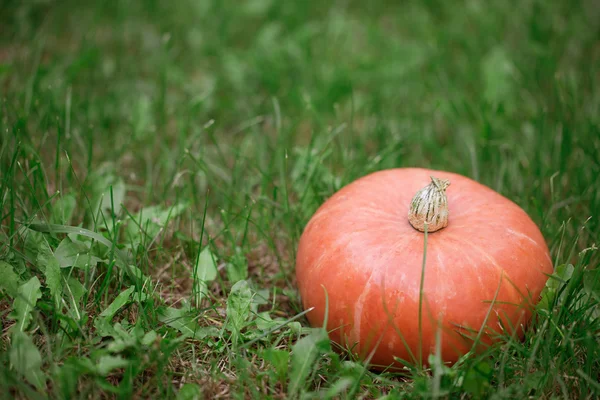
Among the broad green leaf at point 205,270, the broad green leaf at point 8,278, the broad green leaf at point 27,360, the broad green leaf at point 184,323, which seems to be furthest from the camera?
the broad green leaf at point 205,270

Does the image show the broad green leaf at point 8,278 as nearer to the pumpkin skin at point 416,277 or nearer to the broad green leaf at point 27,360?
the broad green leaf at point 27,360

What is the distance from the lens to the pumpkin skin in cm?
200

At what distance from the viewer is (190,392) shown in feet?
6.28

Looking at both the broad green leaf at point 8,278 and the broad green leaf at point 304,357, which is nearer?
the broad green leaf at point 304,357

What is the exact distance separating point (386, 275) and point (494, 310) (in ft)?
1.46

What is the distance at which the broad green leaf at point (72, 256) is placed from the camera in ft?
7.27

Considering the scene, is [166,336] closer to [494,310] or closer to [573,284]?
[494,310]

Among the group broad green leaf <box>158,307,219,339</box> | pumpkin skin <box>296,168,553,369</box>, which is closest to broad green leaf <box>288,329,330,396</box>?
pumpkin skin <box>296,168,553,369</box>

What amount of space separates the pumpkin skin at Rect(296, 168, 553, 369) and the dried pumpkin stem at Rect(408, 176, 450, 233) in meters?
0.04

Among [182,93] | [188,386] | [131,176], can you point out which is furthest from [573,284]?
[182,93]

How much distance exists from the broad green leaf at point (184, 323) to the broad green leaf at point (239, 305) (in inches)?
3.6

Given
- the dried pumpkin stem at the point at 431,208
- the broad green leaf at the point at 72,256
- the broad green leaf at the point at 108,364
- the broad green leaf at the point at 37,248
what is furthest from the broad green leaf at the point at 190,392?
the dried pumpkin stem at the point at 431,208

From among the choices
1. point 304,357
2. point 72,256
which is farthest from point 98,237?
point 304,357

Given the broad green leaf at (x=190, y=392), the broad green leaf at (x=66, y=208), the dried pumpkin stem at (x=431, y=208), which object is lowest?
the broad green leaf at (x=190, y=392)
